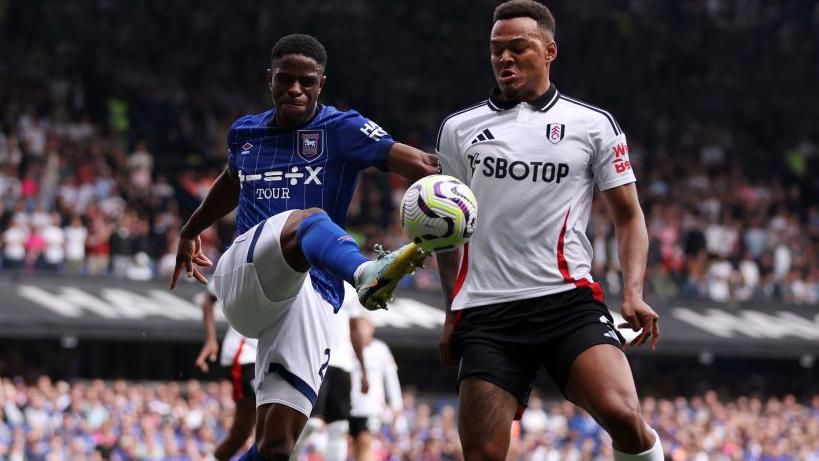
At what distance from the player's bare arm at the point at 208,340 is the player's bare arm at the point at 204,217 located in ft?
8.77

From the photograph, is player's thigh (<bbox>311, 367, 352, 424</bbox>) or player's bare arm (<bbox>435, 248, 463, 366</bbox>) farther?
player's thigh (<bbox>311, 367, 352, 424</bbox>)

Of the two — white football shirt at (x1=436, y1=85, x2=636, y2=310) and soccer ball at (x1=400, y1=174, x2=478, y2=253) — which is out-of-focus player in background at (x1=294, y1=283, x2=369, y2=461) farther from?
soccer ball at (x1=400, y1=174, x2=478, y2=253)

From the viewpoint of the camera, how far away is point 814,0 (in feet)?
118

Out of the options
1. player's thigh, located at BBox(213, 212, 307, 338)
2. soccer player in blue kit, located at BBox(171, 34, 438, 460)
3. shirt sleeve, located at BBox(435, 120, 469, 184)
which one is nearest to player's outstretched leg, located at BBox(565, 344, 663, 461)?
shirt sleeve, located at BBox(435, 120, 469, 184)

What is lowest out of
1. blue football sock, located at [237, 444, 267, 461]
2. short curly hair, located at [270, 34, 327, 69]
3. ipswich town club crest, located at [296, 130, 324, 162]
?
blue football sock, located at [237, 444, 267, 461]

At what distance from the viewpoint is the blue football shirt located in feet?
24.4

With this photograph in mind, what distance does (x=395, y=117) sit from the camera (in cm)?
2969

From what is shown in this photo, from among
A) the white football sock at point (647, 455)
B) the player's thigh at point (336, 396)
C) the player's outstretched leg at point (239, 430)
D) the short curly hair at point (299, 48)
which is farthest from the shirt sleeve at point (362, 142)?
the player's thigh at point (336, 396)

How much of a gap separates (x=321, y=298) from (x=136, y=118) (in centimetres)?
1908

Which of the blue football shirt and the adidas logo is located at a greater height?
the adidas logo

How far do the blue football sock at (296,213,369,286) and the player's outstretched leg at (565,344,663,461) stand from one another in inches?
42.7

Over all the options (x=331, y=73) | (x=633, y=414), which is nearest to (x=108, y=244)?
(x=331, y=73)

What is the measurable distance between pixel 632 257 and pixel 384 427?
13.1 meters

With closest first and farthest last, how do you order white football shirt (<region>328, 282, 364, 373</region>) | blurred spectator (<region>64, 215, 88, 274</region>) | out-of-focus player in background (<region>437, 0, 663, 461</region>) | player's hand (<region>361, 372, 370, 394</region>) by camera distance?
1. out-of-focus player in background (<region>437, 0, 663, 461</region>)
2. player's hand (<region>361, 372, 370, 394</region>)
3. white football shirt (<region>328, 282, 364, 373</region>)
4. blurred spectator (<region>64, 215, 88, 274</region>)
